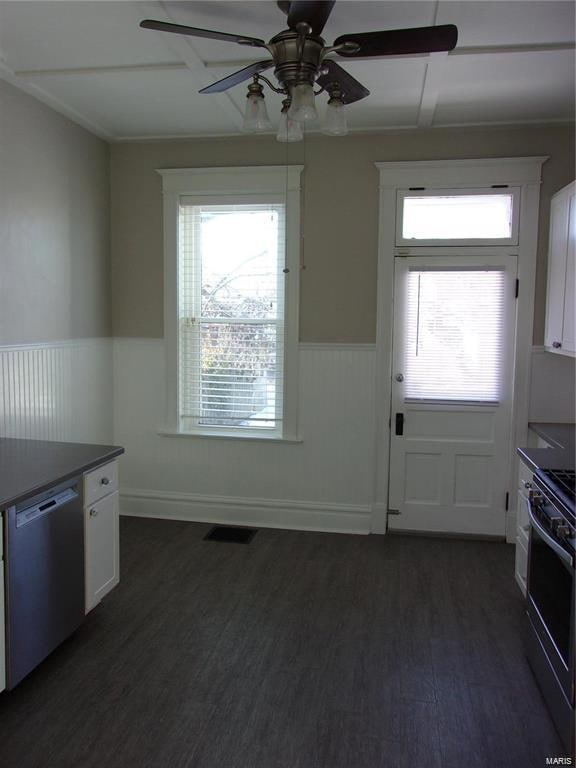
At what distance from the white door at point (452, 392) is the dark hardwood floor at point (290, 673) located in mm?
479

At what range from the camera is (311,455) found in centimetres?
421

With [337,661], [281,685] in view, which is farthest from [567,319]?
[281,685]

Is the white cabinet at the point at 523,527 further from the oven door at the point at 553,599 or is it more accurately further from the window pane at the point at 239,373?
the window pane at the point at 239,373

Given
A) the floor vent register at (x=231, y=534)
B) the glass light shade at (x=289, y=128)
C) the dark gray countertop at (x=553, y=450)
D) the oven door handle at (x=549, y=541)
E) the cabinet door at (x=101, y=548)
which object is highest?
the glass light shade at (x=289, y=128)

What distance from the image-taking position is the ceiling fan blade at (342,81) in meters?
2.11

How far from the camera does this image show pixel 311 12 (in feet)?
6.14

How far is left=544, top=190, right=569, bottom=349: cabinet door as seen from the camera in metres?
3.43

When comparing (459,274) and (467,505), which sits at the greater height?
(459,274)

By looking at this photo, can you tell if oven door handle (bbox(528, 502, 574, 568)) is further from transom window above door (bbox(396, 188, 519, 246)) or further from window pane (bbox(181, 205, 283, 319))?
window pane (bbox(181, 205, 283, 319))

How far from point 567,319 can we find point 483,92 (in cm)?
135

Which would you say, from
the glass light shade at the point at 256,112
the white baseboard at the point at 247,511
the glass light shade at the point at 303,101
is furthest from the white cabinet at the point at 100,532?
the glass light shade at the point at 303,101

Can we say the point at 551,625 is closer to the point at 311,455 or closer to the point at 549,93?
the point at 311,455

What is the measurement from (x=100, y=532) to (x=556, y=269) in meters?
3.02

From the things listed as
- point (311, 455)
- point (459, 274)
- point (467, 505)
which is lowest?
point (467, 505)
